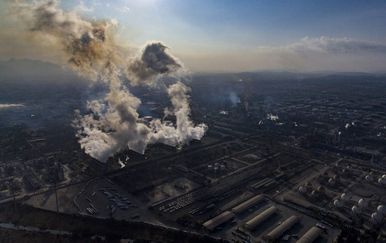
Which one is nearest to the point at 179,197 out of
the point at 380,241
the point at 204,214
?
the point at 204,214

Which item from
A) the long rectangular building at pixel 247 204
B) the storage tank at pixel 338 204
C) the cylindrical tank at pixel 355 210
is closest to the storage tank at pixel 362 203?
the cylindrical tank at pixel 355 210

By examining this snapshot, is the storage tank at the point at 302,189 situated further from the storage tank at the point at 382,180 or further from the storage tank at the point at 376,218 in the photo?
the storage tank at the point at 382,180

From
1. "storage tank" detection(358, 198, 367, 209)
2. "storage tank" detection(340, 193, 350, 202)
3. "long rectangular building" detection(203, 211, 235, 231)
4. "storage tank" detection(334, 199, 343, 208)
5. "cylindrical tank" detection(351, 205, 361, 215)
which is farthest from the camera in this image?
"storage tank" detection(340, 193, 350, 202)

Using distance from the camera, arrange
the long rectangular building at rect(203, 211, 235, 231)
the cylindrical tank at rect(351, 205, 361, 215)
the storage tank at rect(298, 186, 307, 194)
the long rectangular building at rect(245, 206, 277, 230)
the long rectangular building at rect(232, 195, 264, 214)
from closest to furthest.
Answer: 1. the long rectangular building at rect(203, 211, 235, 231)
2. the long rectangular building at rect(245, 206, 277, 230)
3. the cylindrical tank at rect(351, 205, 361, 215)
4. the long rectangular building at rect(232, 195, 264, 214)
5. the storage tank at rect(298, 186, 307, 194)

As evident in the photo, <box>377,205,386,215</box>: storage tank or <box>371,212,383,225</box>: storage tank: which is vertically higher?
<box>377,205,386,215</box>: storage tank

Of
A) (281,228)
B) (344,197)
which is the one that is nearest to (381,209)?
(344,197)

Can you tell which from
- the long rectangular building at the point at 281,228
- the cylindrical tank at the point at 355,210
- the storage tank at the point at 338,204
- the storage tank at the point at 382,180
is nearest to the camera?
the long rectangular building at the point at 281,228

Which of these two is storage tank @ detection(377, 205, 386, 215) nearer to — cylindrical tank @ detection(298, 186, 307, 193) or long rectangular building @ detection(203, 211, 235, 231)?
cylindrical tank @ detection(298, 186, 307, 193)

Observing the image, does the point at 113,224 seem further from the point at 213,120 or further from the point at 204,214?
the point at 213,120

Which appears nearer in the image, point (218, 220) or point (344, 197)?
point (218, 220)

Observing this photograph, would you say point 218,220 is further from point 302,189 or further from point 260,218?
point 302,189

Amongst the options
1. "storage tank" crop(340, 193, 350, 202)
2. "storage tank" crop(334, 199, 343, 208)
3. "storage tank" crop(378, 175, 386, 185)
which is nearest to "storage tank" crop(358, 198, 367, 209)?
"storage tank" crop(334, 199, 343, 208)
